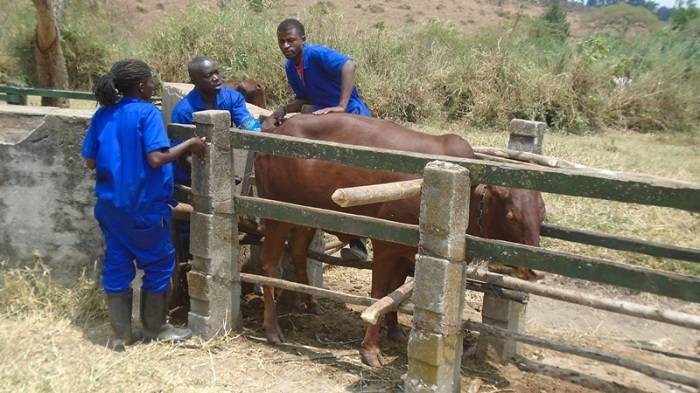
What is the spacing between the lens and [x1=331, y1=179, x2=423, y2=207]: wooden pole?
3.39 meters

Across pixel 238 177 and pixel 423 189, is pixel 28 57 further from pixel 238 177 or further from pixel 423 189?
pixel 423 189

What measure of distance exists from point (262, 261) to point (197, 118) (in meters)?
1.20

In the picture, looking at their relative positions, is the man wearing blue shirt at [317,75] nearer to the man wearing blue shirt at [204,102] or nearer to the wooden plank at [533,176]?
the man wearing blue shirt at [204,102]

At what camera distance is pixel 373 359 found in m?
4.68

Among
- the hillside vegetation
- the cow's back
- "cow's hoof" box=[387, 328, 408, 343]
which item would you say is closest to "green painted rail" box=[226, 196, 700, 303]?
the cow's back

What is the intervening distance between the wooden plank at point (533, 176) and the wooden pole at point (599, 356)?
87 cm

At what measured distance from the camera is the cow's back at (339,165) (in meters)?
4.71

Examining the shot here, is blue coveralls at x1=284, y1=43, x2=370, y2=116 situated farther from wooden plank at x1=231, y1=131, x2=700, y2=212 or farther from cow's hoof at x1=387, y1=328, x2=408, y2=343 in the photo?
cow's hoof at x1=387, y1=328, x2=408, y2=343

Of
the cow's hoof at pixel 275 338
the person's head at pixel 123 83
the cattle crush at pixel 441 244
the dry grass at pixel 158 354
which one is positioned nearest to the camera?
the cattle crush at pixel 441 244

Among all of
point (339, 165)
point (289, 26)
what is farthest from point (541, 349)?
point (289, 26)

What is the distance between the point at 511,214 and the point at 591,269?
105 cm

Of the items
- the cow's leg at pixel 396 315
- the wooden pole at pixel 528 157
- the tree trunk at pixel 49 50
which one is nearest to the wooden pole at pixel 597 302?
the wooden pole at pixel 528 157

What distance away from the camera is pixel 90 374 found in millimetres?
4035

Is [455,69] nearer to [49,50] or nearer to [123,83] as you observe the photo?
[49,50]
